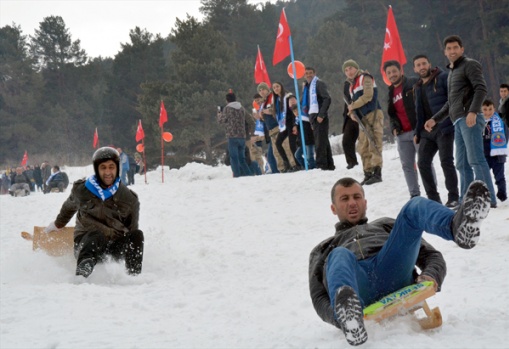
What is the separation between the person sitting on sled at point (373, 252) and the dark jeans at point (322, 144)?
7.70 meters

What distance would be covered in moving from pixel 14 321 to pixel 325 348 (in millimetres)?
2039

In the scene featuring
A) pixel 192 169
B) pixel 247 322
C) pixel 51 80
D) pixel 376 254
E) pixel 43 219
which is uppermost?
pixel 51 80

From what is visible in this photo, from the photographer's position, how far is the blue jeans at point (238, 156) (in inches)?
543

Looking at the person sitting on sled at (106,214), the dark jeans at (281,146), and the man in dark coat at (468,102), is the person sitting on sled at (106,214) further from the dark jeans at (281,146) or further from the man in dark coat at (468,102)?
the dark jeans at (281,146)

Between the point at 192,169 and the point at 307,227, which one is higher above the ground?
the point at 192,169

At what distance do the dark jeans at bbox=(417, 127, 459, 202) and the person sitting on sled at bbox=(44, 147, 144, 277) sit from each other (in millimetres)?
3636

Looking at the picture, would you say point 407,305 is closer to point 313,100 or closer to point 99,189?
point 99,189

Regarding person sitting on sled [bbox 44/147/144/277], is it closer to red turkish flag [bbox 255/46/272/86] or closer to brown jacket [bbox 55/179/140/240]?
brown jacket [bbox 55/179/140/240]

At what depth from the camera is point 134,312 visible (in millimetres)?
4020

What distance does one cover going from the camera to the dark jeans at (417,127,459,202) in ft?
22.6

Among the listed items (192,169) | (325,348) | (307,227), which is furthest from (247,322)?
(192,169)

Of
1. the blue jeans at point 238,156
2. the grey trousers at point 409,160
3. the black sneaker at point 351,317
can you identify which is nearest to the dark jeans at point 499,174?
the grey trousers at point 409,160

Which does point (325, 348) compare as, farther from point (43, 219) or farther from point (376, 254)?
point (43, 219)

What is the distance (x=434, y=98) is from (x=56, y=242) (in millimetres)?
4665
